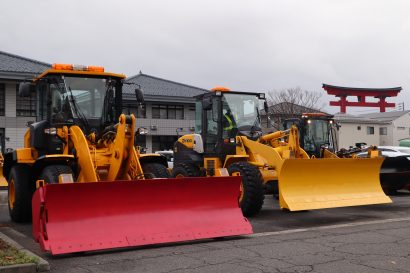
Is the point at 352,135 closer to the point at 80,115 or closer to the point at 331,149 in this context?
the point at 331,149

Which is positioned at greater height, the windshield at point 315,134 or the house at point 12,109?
the house at point 12,109

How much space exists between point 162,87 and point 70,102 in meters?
26.2

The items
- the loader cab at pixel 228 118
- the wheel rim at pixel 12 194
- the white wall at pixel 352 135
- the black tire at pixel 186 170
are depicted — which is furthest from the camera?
the white wall at pixel 352 135

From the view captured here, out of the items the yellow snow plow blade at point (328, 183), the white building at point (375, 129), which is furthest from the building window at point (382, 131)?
the yellow snow plow blade at point (328, 183)

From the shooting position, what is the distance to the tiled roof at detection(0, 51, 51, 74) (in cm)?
2690

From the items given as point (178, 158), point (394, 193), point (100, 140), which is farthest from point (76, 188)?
point (394, 193)

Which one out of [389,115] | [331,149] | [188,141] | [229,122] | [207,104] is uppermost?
[389,115]

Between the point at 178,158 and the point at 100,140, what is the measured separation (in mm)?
4526

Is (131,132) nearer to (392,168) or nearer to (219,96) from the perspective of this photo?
(219,96)

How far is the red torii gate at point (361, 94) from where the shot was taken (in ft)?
174

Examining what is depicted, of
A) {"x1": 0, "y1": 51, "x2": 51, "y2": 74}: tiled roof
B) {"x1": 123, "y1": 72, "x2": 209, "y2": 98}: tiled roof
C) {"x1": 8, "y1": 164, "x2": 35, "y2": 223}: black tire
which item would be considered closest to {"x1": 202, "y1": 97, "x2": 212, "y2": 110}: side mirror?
{"x1": 8, "y1": 164, "x2": 35, "y2": 223}: black tire

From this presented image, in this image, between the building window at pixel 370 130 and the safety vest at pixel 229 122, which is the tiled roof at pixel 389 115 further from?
the safety vest at pixel 229 122

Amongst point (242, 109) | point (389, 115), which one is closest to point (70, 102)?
point (242, 109)

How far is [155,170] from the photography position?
9.56 meters
